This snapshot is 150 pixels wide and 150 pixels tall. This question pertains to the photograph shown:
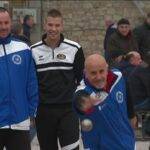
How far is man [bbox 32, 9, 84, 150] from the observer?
698 centimetres

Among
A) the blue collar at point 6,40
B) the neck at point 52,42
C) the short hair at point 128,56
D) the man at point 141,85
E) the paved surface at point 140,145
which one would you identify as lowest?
the paved surface at point 140,145

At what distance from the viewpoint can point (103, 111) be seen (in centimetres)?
533

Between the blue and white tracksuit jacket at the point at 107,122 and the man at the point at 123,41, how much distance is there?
554 cm

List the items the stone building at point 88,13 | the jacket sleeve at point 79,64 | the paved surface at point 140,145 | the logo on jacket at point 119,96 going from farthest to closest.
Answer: the stone building at point 88,13 < the paved surface at point 140,145 < the jacket sleeve at point 79,64 < the logo on jacket at point 119,96

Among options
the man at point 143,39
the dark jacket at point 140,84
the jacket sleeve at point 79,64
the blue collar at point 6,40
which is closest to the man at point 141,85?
the dark jacket at point 140,84

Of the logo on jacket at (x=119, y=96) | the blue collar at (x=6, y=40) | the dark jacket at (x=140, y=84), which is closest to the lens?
the logo on jacket at (x=119, y=96)

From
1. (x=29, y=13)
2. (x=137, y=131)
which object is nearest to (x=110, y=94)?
(x=137, y=131)

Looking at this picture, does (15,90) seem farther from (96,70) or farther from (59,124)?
(96,70)

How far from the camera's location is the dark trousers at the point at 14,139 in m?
6.35

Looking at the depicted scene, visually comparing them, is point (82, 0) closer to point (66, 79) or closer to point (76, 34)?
point (76, 34)

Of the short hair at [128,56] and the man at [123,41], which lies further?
the man at [123,41]

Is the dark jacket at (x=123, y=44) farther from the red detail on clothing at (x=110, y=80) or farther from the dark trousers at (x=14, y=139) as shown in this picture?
the red detail on clothing at (x=110, y=80)

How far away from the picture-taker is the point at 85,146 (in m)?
5.46

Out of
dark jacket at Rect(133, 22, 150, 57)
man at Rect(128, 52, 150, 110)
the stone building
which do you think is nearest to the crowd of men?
man at Rect(128, 52, 150, 110)
